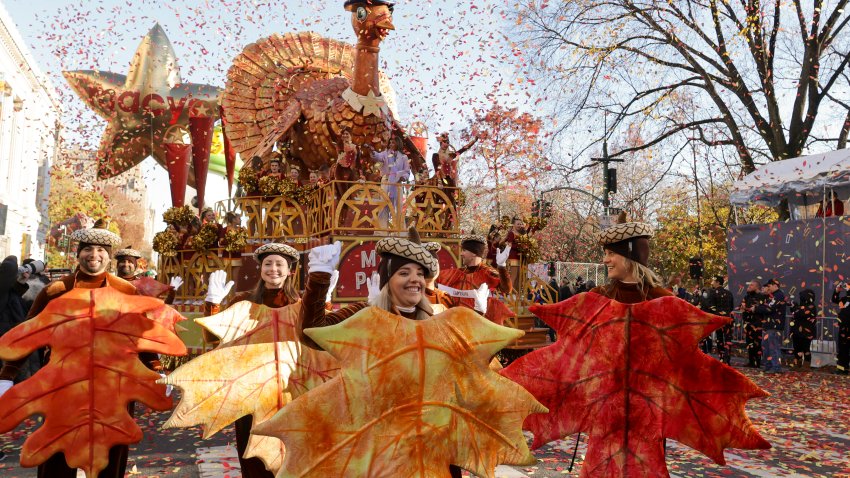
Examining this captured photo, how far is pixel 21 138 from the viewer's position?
48.2m

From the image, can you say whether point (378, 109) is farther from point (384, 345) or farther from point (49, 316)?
point (384, 345)

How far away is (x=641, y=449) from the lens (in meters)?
4.22

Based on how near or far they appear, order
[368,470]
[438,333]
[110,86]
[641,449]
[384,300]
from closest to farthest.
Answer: [368,470]
[438,333]
[384,300]
[641,449]
[110,86]

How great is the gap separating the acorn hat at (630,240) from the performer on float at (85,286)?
331 centimetres

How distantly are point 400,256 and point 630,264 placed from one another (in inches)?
64.9

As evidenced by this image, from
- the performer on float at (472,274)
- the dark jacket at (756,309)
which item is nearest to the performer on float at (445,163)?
the performer on float at (472,274)

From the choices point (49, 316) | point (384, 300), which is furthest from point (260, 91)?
point (384, 300)

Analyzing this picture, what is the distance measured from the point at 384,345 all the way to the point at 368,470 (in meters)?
0.55

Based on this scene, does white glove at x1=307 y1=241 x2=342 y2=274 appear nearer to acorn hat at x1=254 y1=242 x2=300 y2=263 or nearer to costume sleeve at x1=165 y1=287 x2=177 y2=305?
acorn hat at x1=254 y1=242 x2=300 y2=263

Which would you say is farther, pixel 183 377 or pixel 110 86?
pixel 110 86

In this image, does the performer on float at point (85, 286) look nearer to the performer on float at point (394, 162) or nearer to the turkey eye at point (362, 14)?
the performer on float at point (394, 162)

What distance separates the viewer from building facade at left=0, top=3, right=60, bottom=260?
40.1m

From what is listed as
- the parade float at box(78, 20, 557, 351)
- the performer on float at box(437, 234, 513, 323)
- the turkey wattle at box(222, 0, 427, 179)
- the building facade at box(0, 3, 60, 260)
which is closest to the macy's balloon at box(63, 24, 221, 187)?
the parade float at box(78, 20, 557, 351)

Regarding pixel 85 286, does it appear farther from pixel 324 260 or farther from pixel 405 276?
pixel 405 276
